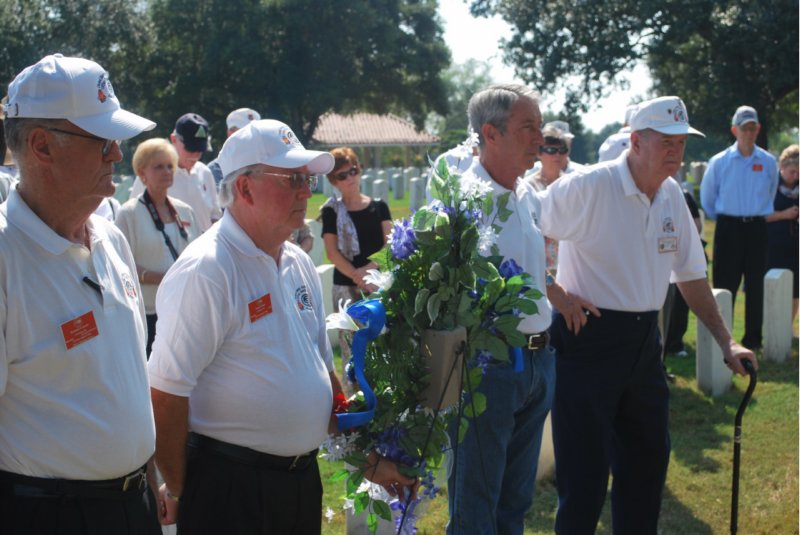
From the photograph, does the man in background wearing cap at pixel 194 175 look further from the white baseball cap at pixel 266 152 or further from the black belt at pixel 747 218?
the black belt at pixel 747 218

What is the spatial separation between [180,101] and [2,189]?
4770 cm

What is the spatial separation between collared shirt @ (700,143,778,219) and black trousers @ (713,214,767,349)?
16 cm

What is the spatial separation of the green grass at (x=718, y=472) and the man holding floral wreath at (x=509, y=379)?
4.28 feet

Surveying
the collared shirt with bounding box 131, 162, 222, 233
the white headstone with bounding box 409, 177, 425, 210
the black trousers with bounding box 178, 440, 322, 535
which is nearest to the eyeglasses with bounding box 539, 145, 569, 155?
the collared shirt with bounding box 131, 162, 222, 233

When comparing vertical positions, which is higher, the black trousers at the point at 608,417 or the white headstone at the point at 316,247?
the black trousers at the point at 608,417

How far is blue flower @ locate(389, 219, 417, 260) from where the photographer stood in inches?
125

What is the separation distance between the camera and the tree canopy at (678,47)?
3109 cm

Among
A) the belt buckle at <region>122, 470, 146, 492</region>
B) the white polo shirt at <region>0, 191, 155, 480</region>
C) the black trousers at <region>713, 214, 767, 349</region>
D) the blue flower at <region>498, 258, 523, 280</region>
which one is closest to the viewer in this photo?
the white polo shirt at <region>0, 191, 155, 480</region>

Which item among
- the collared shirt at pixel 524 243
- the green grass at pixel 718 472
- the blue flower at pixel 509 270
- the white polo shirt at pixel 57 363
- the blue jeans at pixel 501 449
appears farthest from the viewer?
the green grass at pixel 718 472

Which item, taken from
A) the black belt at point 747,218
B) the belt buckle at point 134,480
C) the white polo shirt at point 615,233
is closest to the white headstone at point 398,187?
the black belt at point 747,218

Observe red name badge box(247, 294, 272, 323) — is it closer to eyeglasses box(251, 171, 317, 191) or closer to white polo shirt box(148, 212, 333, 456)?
white polo shirt box(148, 212, 333, 456)

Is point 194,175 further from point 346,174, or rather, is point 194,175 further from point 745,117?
point 745,117

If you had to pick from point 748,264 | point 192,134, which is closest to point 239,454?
point 192,134

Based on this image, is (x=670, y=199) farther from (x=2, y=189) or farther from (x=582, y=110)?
(x=582, y=110)
